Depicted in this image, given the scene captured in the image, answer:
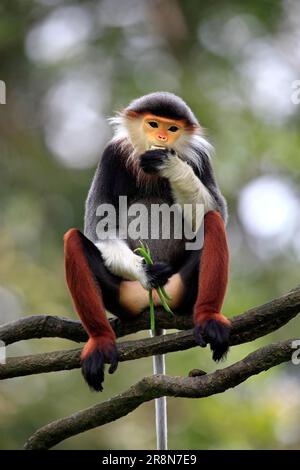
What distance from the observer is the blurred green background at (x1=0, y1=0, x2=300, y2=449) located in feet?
42.6

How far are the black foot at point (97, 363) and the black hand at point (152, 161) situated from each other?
43.3 inches

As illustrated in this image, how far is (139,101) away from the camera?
21.0 ft

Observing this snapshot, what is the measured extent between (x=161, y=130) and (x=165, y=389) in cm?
189

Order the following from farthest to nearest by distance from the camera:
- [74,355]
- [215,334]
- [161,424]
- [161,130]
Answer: [161,130]
[161,424]
[74,355]
[215,334]

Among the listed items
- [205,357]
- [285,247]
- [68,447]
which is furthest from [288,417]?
[285,247]

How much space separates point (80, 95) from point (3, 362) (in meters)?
14.0

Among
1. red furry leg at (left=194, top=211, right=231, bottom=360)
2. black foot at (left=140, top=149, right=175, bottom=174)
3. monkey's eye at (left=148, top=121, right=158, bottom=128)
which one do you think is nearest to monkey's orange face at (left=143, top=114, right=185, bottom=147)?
monkey's eye at (left=148, top=121, right=158, bottom=128)

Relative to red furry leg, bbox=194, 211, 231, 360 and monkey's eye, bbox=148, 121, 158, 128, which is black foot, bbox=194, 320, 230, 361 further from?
monkey's eye, bbox=148, 121, 158, 128

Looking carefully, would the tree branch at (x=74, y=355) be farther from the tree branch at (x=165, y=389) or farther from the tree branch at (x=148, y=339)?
the tree branch at (x=165, y=389)

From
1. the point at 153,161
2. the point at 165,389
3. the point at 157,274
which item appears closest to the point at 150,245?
the point at 157,274

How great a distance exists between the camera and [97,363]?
18.1 ft
